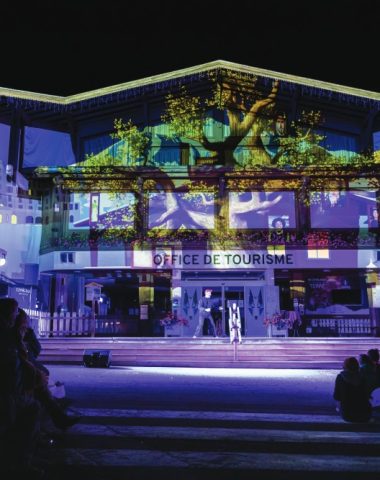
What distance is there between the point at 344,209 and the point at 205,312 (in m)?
7.55

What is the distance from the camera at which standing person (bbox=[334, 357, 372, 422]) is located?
7.21 meters

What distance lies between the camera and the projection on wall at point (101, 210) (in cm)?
2178

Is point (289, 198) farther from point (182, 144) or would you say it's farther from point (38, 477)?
point (38, 477)

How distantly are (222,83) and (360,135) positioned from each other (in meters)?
6.53

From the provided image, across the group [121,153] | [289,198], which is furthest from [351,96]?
[121,153]

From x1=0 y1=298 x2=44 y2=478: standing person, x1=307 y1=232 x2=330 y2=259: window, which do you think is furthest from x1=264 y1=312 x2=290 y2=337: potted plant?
x1=0 y1=298 x2=44 y2=478: standing person

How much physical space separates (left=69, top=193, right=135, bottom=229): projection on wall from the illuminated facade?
0.06 metres

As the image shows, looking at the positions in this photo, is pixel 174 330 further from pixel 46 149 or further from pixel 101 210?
pixel 46 149

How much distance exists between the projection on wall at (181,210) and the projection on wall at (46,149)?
4344mm

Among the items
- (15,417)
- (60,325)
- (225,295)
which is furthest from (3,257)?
(15,417)

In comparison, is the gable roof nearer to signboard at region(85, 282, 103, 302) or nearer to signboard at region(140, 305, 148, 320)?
signboard at region(85, 282, 103, 302)

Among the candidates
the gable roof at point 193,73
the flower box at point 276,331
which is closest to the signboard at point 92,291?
the flower box at point 276,331

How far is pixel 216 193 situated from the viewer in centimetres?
2170

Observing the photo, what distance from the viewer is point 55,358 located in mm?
16266
